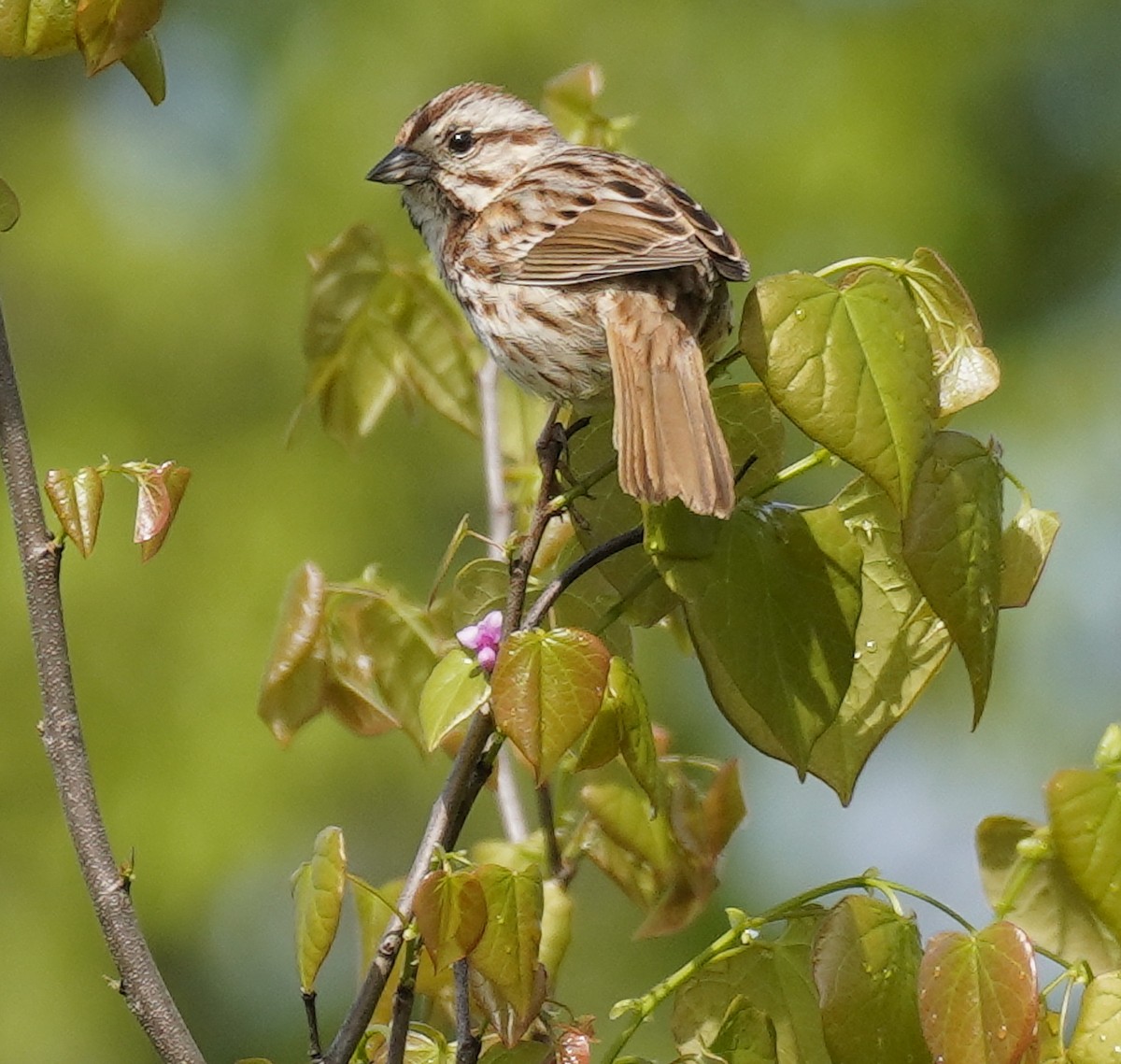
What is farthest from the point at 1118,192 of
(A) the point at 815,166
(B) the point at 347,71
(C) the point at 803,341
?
(C) the point at 803,341

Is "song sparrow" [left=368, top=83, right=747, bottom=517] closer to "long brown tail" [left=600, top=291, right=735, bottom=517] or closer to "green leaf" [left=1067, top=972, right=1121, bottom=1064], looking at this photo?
"long brown tail" [left=600, top=291, right=735, bottom=517]

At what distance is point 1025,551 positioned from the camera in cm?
170

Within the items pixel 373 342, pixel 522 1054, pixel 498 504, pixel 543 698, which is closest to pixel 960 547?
pixel 543 698

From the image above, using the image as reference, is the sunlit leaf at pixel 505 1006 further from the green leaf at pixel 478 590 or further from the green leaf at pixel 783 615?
the green leaf at pixel 478 590

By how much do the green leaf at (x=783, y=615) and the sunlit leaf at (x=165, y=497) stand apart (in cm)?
45

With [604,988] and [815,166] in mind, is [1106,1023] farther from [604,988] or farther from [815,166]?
[815,166]

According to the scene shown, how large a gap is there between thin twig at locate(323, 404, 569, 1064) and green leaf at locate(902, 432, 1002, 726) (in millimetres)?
352

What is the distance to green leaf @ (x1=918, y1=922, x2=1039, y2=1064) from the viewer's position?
1.44 meters

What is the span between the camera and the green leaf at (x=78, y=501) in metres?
1.59

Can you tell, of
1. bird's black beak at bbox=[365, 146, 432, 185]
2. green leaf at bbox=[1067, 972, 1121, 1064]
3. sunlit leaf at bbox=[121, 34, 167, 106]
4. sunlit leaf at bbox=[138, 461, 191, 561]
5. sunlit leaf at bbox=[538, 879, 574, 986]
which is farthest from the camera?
bird's black beak at bbox=[365, 146, 432, 185]

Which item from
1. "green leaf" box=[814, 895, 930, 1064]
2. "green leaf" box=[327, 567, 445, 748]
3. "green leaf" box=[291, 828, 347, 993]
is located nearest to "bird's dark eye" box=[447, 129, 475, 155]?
"green leaf" box=[327, 567, 445, 748]

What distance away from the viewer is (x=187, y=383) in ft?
22.1

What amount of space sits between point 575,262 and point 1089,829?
131cm

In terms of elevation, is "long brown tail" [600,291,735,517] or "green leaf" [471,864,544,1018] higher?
"long brown tail" [600,291,735,517]
